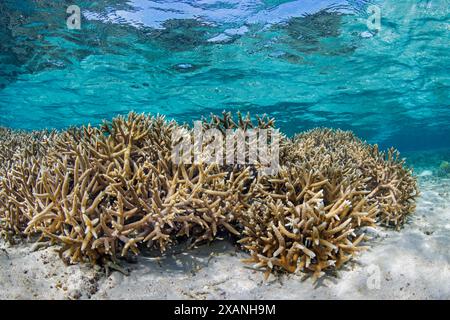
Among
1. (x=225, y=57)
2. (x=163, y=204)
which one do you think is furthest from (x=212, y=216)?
(x=225, y=57)

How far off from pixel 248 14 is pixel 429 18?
8417 millimetres

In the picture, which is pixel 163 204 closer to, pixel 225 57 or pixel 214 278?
pixel 214 278

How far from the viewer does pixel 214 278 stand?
344 cm

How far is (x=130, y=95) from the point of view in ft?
78.6

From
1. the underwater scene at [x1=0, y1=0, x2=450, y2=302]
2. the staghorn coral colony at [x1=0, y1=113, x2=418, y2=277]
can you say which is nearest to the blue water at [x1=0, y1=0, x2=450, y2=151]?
the underwater scene at [x1=0, y1=0, x2=450, y2=302]

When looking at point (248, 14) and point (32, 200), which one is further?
point (248, 14)

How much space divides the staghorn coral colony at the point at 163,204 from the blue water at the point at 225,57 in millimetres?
10472

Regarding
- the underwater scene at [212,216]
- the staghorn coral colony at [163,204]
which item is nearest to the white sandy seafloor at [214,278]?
the underwater scene at [212,216]

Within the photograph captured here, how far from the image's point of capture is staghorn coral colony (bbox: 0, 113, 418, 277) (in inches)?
133

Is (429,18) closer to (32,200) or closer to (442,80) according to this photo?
(442,80)

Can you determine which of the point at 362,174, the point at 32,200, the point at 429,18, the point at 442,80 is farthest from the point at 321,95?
the point at 32,200

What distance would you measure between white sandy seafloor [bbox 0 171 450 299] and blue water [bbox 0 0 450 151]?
38.1ft

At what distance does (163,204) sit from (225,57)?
15.2 metres

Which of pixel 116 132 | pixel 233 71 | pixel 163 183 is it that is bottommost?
pixel 163 183
